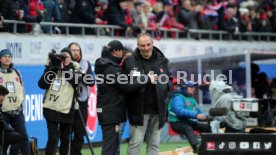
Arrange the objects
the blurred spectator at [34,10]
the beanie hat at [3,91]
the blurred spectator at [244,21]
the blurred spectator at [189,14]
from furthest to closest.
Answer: the blurred spectator at [244,21], the blurred spectator at [189,14], the blurred spectator at [34,10], the beanie hat at [3,91]

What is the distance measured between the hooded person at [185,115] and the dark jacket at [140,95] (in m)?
4.58

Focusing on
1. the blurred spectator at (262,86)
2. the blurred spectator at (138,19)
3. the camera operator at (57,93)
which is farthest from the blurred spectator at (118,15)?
the camera operator at (57,93)

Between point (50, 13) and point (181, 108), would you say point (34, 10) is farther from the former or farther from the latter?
point (181, 108)

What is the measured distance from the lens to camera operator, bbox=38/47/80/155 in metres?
15.5

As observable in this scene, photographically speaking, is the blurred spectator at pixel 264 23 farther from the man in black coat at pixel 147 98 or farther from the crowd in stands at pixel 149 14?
the man in black coat at pixel 147 98

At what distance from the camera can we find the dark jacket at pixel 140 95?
13.9 metres

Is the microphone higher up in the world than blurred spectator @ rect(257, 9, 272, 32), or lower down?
lower down

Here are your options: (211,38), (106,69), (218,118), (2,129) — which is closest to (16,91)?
(2,129)

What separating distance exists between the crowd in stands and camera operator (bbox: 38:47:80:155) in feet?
13.5

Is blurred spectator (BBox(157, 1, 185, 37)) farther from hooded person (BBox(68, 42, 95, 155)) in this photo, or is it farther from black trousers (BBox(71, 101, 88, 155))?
black trousers (BBox(71, 101, 88, 155))

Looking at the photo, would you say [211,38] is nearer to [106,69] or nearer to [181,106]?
[181,106]

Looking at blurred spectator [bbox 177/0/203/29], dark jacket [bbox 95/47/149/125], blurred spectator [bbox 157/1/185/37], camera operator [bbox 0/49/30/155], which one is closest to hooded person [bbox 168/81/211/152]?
camera operator [bbox 0/49/30/155]

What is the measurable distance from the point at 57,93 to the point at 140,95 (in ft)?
7.27

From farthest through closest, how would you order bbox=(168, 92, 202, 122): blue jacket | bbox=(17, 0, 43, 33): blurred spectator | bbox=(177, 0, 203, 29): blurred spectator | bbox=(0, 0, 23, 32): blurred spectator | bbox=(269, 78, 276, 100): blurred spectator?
bbox=(177, 0, 203, 29): blurred spectator → bbox=(269, 78, 276, 100): blurred spectator → bbox=(17, 0, 43, 33): blurred spectator → bbox=(0, 0, 23, 32): blurred spectator → bbox=(168, 92, 202, 122): blue jacket
